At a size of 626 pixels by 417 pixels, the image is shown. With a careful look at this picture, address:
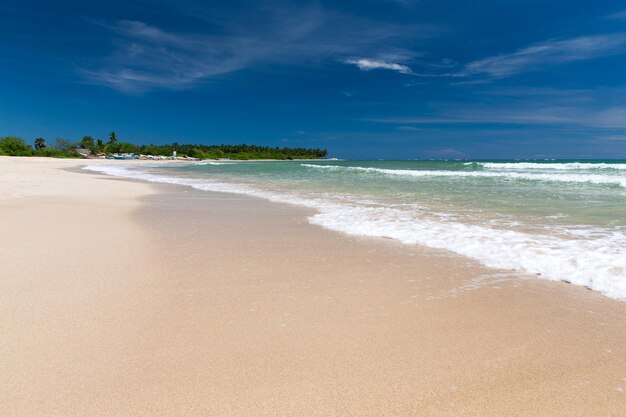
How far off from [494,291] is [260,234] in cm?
348

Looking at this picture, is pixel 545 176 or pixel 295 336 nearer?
pixel 295 336

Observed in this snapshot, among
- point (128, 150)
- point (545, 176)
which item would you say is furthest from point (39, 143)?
point (545, 176)

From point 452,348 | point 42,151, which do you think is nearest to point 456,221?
point 452,348

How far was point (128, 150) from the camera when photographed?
98.8 metres

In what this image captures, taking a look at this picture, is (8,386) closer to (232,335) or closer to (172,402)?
(172,402)

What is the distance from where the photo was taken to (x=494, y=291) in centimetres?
338

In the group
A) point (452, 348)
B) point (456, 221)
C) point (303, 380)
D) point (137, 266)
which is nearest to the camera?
point (303, 380)

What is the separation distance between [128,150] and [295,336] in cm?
10934

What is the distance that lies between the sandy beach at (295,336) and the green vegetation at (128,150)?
70.2 m

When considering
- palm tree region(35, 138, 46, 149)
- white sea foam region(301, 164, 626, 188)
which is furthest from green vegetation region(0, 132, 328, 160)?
white sea foam region(301, 164, 626, 188)

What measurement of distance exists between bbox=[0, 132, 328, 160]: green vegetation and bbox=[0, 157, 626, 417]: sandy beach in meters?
70.2

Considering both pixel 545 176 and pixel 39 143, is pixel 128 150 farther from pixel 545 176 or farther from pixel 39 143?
pixel 545 176

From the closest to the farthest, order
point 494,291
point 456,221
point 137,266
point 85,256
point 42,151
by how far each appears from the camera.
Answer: point 494,291 → point 137,266 → point 85,256 → point 456,221 → point 42,151

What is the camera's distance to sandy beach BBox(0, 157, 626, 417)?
6.14 feet
